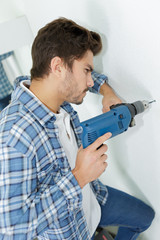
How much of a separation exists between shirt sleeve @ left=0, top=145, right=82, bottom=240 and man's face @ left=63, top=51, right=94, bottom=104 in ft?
1.06

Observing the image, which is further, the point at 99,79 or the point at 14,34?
the point at 14,34

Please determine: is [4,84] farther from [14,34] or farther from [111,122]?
[111,122]

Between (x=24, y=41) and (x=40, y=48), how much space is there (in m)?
0.76

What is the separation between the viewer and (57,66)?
0.88 meters

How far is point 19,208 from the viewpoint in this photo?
715 mm

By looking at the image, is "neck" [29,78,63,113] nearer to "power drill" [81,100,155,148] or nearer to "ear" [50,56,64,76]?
"ear" [50,56,64,76]

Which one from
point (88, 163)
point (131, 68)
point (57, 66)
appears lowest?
point (88, 163)

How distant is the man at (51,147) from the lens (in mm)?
720

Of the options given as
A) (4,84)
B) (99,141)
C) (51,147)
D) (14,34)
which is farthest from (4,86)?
(99,141)

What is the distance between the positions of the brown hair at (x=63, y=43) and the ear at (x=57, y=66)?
2cm

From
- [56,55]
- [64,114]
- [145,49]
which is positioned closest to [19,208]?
[64,114]

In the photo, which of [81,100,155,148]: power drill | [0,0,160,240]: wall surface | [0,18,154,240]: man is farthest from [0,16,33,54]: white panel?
[81,100,155,148]: power drill

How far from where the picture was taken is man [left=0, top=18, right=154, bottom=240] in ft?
2.36

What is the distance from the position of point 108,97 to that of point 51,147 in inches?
15.2
